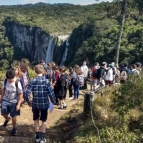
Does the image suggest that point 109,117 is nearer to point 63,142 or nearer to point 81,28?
point 63,142

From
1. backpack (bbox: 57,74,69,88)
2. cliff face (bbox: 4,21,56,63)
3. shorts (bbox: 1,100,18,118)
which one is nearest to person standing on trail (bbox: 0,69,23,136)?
shorts (bbox: 1,100,18,118)

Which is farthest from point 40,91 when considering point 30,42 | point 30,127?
point 30,42

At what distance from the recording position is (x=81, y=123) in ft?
22.9

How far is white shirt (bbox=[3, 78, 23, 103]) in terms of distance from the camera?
5.92 m

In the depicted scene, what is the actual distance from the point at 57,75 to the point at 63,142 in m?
3.20

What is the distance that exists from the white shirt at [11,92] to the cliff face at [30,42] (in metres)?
50.1

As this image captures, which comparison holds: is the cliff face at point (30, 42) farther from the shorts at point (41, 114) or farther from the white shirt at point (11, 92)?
the shorts at point (41, 114)

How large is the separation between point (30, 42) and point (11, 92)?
73.4m

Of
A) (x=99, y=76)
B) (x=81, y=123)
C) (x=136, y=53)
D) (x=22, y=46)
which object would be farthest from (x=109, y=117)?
(x=22, y=46)

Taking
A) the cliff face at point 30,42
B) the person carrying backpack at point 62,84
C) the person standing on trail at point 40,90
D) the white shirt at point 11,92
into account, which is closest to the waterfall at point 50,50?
the cliff face at point 30,42

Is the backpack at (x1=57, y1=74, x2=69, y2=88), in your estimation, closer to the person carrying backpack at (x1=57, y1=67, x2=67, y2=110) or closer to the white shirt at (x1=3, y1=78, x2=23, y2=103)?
the person carrying backpack at (x1=57, y1=67, x2=67, y2=110)

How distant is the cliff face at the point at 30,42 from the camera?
205 feet

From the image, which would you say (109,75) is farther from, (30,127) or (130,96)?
(130,96)

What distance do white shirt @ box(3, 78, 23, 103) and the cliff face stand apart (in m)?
50.1
